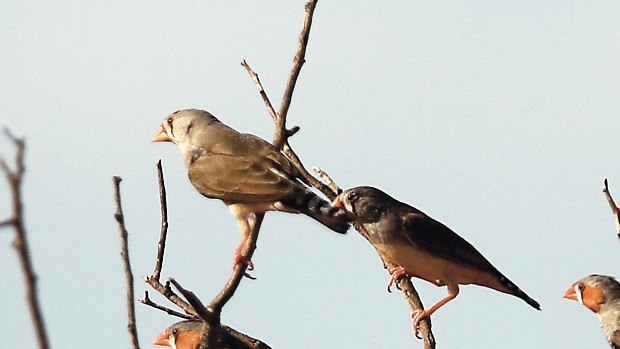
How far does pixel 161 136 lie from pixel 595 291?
4.90 m

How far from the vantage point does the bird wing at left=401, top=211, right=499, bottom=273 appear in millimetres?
8008

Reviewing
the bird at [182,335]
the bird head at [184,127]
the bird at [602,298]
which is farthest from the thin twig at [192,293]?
the bird at [602,298]

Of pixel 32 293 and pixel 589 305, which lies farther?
pixel 589 305

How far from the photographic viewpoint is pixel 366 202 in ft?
27.3

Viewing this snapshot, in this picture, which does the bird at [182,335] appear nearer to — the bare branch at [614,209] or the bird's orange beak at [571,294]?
the bird's orange beak at [571,294]

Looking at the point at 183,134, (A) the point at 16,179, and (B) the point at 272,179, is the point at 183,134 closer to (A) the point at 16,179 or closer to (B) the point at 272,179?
(B) the point at 272,179

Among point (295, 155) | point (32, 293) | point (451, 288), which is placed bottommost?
point (32, 293)

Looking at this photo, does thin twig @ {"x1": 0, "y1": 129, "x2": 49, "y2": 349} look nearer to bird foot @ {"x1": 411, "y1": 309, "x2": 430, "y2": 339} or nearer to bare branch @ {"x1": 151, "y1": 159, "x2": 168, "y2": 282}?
bare branch @ {"x1": 151, "y1": 159, "x2": 168, "y2": 282}

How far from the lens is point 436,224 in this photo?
8375 millimetres

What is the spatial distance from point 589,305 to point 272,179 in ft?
18.8

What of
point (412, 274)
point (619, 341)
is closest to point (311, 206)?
point (412, 274)

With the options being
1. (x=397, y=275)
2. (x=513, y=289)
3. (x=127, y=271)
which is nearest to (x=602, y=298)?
(x=513, y=289)

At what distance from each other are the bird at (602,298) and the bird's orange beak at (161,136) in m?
4.65

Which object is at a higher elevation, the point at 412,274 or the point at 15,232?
the point at 412,274
